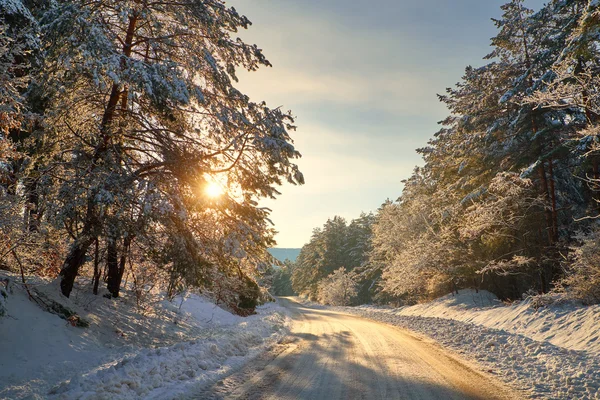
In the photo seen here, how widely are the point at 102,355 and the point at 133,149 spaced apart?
5110mm

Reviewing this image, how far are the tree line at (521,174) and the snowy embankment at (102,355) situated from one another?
10.1 metres

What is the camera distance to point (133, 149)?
9477 mm

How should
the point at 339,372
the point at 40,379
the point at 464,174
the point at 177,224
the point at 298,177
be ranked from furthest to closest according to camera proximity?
1. the point at 464,174
2. the point at 298,177
3. the point at 177,224
4. the point at 339,372
5. the point at 40,379

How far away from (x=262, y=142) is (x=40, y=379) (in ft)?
21.8

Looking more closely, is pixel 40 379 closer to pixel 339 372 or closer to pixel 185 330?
pixel 339 372

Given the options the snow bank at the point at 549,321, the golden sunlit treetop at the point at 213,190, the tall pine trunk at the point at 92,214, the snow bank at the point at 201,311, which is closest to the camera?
the tall pine trunk at the point at 92,214

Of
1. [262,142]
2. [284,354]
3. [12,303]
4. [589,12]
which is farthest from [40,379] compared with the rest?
[589,12]

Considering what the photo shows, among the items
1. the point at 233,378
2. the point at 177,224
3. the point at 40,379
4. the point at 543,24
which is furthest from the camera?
the point at 543,24

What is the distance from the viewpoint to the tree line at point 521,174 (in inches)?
504

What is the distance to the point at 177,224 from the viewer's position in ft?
30.0

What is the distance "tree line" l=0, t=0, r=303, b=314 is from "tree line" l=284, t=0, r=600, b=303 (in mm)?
8469

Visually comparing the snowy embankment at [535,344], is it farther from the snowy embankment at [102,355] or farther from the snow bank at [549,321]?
the snowy embankment at [102,355]

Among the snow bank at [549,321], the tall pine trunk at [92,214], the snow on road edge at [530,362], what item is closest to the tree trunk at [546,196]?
the snow bank at [549,321]

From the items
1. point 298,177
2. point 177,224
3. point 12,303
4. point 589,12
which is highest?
point 589,12
